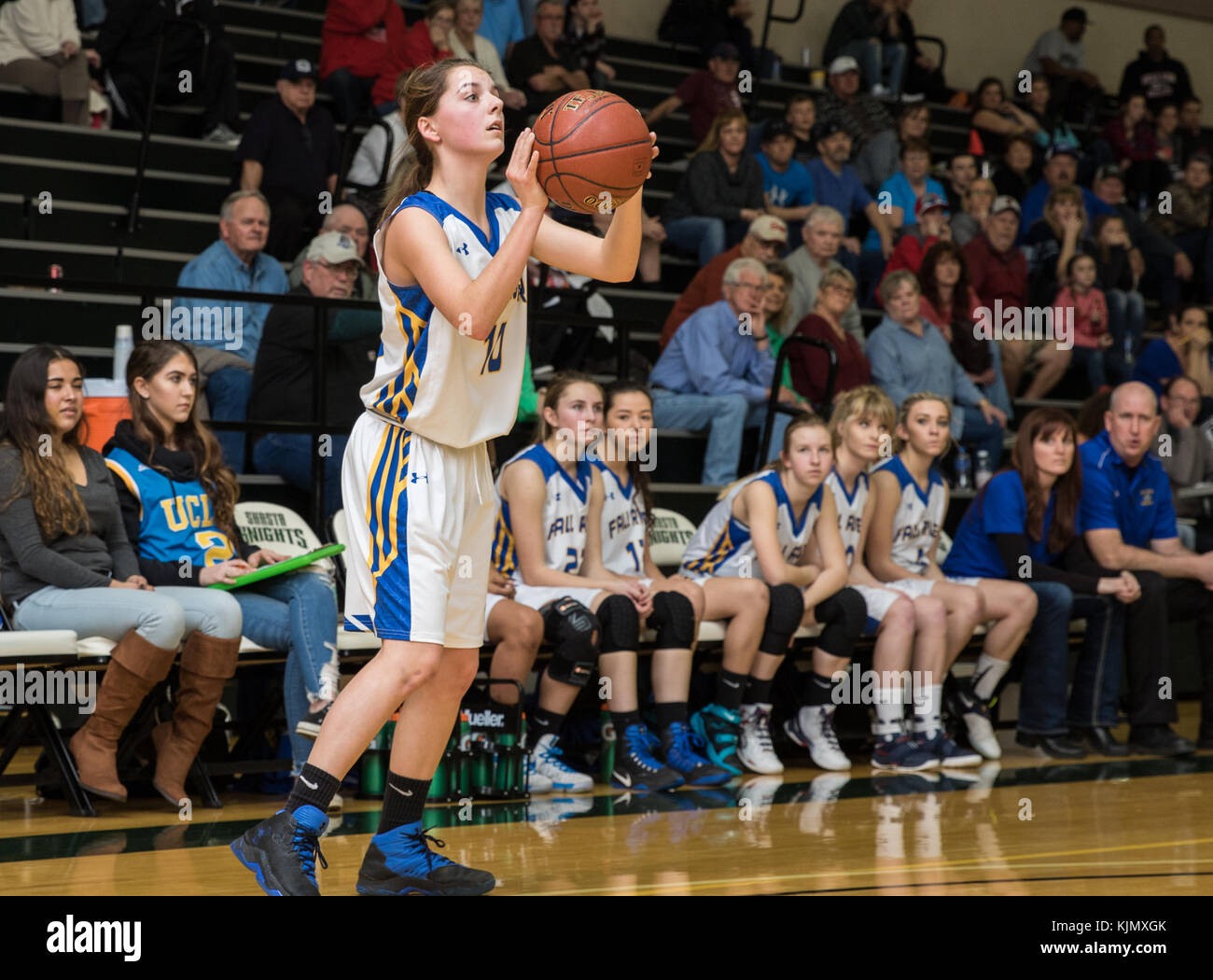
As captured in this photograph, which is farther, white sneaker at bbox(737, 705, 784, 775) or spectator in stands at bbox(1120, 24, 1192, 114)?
spectator in stands at bbox(1120, 24, 1192, 114)

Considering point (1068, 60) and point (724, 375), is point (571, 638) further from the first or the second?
point (1068, 60)

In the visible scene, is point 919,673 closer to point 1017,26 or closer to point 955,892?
point 955,892

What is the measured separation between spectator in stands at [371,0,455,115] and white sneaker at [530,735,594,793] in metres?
4.42

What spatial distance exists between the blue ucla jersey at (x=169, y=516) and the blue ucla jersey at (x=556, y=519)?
0.94 metres

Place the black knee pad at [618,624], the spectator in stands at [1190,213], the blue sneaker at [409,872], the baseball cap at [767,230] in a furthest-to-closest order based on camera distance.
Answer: the spectator in stands at [1190,213] < the baseball cap at [767,230] < the black knee pad at [618,624] < the blue sneaker at [409,872]

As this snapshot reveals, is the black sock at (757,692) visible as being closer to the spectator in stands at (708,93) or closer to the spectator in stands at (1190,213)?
the spectator in stands at (708,93)

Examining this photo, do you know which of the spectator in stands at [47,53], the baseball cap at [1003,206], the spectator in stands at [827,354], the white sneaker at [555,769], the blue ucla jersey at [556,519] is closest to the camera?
the white sneaker at [555,769]

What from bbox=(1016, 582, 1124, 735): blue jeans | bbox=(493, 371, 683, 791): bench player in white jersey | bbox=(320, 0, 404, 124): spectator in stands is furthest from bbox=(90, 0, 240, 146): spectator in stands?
bbox=(1016, 582, 1124, 735): blue jeans

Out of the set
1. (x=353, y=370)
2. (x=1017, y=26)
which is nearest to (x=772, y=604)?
(x=353, y=370)

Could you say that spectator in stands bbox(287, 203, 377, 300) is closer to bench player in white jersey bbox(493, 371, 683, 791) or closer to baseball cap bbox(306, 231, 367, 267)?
baseball cap bbox(306, 231, 367, 267)

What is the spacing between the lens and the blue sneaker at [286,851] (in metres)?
2.77

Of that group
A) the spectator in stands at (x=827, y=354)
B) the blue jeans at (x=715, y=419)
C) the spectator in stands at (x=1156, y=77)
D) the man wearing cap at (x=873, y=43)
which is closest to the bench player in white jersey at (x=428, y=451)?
the blue jeans at (x=715, y=419)

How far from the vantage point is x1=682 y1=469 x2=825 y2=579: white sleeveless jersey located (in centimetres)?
545

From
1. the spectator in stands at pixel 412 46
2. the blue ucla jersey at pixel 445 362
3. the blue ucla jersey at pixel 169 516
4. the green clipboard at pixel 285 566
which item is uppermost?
the spectator in stands at pixel 412 46
